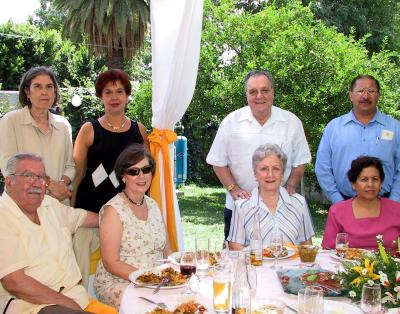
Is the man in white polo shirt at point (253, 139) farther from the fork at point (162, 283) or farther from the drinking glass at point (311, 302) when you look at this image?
the drinking glass at point (311, 302)

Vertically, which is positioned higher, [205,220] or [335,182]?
[335,182]

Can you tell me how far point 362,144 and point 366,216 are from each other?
40.9 inches

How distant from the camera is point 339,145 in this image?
4445 millimetres

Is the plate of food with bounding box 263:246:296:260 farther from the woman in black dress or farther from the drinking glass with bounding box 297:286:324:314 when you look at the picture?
the woman in black dress

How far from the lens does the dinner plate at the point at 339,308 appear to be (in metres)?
2.03

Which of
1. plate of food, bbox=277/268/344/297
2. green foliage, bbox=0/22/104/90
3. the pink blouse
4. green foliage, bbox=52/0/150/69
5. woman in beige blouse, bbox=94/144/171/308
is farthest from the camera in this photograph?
green foliage, bbox=0/22/104/90

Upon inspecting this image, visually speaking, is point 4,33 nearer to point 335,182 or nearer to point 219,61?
point 219,61

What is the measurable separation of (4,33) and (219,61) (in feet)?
50.0

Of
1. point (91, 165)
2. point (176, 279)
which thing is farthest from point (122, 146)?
point (176, 279)

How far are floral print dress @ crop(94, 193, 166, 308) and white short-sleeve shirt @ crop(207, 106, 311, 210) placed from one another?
4.04ft

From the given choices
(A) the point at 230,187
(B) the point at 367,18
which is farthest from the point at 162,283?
(B) the point at 367,18

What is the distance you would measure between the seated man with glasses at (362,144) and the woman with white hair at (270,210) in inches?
43.0

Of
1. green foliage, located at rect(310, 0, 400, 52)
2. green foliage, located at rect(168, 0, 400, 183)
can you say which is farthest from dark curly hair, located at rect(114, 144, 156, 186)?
green foliage, located at rect(310, 0, 400, 52)

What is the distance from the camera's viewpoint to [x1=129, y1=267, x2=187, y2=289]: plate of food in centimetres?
235
